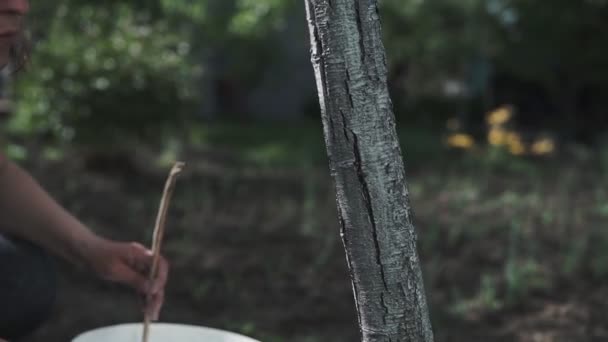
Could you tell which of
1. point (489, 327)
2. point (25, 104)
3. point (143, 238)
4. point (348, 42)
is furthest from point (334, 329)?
point (25, 104)

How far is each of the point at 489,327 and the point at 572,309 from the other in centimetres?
36

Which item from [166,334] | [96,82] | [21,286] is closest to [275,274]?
[21,286]

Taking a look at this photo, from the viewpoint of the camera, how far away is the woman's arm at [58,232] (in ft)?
5.85

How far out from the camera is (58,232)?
190cm

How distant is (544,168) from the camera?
7.27 m

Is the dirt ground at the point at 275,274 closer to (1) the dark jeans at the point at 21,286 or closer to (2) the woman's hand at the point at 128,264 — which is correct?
(1) the dark jeans at the point at 21,286

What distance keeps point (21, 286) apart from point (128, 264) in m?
0.36

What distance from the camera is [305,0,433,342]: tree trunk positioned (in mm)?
Result: 1433

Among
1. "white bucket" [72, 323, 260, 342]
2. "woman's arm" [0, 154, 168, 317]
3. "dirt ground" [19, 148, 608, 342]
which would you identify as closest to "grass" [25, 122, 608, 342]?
"dirt ground" [19, 148, 608, 342]

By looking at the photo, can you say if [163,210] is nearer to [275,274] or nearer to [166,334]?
[166,334]

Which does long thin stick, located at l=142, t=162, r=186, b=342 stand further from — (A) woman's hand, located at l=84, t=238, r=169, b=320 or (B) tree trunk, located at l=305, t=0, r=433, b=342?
(B) tree trunk, located at l=305, t=0, r=433, b=342

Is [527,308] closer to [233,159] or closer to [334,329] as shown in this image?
[334,329]

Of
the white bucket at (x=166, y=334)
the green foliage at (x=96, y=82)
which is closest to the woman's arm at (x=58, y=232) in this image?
the white bucket at (x=166, y=334)

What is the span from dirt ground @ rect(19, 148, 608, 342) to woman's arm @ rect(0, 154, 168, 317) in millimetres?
1408
